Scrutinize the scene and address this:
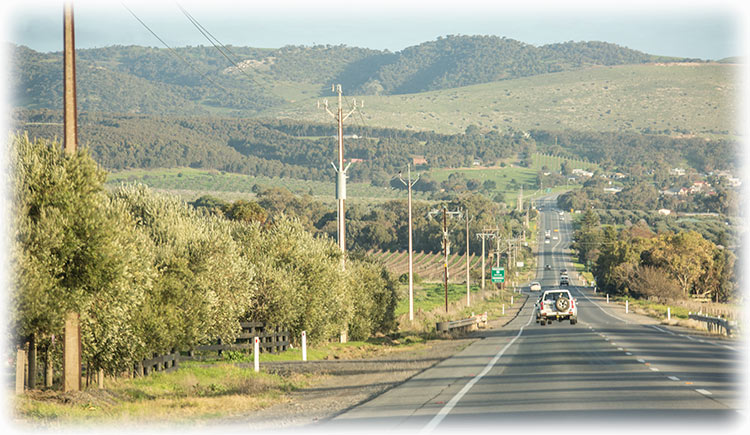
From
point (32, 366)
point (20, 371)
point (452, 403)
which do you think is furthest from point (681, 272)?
point (20, 371)

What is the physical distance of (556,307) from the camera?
179 ft

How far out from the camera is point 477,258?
17038 centimetres

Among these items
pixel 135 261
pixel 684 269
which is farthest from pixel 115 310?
pixel 684 269

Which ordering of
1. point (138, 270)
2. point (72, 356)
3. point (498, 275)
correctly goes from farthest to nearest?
point (498, 275) → point (138, 270) → point (72, 356)

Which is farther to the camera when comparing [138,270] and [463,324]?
[463,324]

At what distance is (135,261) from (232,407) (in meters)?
4.75

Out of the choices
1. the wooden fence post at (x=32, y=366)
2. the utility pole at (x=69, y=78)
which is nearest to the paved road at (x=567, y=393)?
the wooden fence post at (x=32, y=366)

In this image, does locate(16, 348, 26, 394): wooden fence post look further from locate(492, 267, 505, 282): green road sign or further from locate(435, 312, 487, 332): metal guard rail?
locate(492, 267, 505, 282): green road sign

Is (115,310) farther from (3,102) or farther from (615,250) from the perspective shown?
(615,250)

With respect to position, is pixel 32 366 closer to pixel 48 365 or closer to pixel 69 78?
pixel 48 365

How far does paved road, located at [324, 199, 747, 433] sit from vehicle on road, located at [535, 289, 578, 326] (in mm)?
19533

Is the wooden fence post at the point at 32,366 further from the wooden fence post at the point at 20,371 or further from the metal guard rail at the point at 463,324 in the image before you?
the metal guard rail at the point at 463,324

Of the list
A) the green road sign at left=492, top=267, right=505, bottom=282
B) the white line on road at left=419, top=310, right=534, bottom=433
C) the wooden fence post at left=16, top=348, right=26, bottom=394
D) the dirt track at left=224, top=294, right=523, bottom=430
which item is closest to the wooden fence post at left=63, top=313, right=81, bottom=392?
the wooden fence post at left=16, top=348, right=26, bottom=394

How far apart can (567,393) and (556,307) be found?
120 ft
